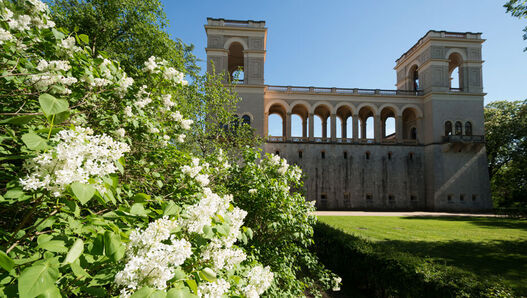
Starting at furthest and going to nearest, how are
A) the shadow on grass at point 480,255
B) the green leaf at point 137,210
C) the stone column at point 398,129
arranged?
1. the stone column at point 398,129
2. the shadow on grass at point 480,255
3. the green leaf at point 137,210

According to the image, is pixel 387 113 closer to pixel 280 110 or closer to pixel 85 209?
pixel 280 110

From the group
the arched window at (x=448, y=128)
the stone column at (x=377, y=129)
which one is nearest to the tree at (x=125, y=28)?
the stone column at (x=377, y=129)

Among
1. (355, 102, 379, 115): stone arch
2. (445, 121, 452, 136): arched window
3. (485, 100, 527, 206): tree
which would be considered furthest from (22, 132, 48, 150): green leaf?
(485, 100, 527, 206): tree

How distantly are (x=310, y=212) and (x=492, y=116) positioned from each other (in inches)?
1636

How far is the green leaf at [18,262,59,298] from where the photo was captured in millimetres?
896

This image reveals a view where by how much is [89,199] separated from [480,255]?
11477mm

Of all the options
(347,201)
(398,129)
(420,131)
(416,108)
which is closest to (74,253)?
(347,201)

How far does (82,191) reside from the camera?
1.13 meters

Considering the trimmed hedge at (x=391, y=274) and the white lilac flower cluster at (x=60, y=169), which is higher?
the white lilac flower cluster at (x=60, y=169)

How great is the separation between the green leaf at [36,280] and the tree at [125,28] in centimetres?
1012

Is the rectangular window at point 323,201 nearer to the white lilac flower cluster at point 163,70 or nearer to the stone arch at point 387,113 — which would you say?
the stone arch at point 387,113

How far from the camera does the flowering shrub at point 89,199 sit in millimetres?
1149

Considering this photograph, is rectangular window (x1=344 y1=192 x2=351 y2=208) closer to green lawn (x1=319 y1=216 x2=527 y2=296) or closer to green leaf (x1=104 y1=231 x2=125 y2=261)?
green lawn (x1=319 y1=216 x2=527 y2=296)

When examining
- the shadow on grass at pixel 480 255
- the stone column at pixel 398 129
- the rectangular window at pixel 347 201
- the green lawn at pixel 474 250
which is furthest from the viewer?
the stone column at pixel 398 129
